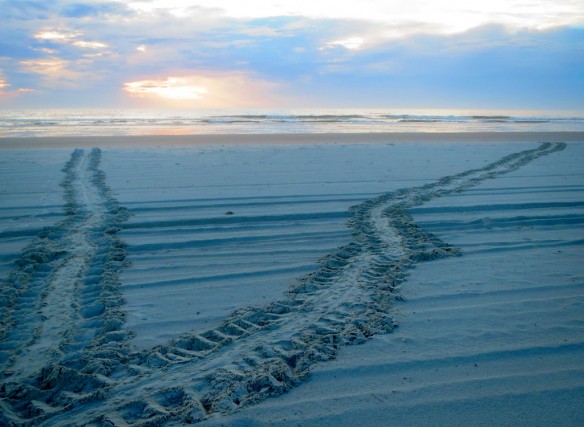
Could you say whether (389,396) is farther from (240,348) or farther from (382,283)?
(382,283)

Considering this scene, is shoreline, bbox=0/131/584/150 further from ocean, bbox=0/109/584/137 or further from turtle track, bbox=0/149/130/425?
turtle track, bbox=0/149/130/425

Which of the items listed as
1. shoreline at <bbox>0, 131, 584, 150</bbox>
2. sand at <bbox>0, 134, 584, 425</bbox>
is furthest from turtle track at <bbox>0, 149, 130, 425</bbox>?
shoreline at <bbox>0, 131, 584, 150</bbox>

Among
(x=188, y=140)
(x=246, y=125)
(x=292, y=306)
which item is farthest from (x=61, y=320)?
(x=246, y=125)

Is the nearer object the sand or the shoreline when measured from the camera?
the sand

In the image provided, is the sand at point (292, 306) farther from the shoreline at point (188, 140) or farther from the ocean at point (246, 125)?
the ocean at point (246, 125)

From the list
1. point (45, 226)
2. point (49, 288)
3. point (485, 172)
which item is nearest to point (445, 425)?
point (49, 288)

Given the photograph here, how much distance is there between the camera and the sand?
8.48 ft

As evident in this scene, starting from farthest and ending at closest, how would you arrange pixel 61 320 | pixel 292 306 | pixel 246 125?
pixel 246 125 < pixel 292 306 < pixel 61 320

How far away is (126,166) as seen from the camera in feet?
36.8

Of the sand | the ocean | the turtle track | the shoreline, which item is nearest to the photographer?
the sand

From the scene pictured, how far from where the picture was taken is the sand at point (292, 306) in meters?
2.58

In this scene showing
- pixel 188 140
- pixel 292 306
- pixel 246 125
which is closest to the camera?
pixel 292 306

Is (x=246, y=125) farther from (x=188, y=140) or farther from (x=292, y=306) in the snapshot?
(x=292, y=306)

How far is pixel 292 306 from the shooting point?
12.5 ft
